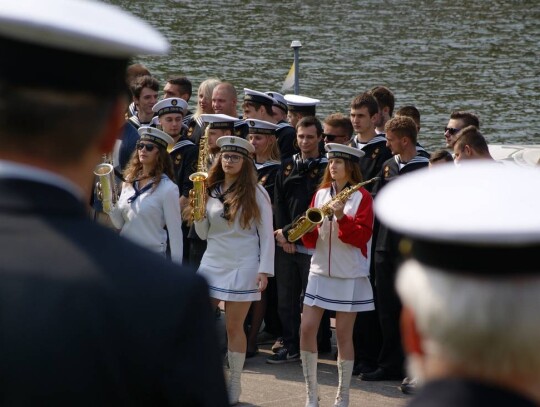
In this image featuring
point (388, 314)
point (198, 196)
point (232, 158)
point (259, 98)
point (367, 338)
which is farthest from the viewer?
point (259, 98)

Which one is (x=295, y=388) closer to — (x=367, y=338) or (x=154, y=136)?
(x=367, y=338)

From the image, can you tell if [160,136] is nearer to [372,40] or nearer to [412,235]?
[412,235]

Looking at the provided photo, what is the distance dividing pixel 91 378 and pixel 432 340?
542 millimetres

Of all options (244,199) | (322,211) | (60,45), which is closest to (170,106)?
(244,199)

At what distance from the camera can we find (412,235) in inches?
74.8

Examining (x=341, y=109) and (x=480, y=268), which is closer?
(x=480, y=268)

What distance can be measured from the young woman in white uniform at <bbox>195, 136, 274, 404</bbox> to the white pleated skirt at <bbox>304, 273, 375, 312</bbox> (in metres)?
0.30

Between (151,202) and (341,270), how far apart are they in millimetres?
1253

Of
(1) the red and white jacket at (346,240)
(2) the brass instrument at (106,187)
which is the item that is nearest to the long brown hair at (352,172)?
(1) the red and white jacket at (346,240)

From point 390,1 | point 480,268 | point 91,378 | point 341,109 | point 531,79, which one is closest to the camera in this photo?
point 480,268

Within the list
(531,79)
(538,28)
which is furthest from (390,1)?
(531,79)

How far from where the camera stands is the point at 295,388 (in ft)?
26.0

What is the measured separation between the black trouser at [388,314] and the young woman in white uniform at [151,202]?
135cm

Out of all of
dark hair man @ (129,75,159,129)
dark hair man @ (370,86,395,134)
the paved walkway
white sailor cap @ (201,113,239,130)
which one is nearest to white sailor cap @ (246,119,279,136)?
white sailor cap @ (201,113,239,130)
